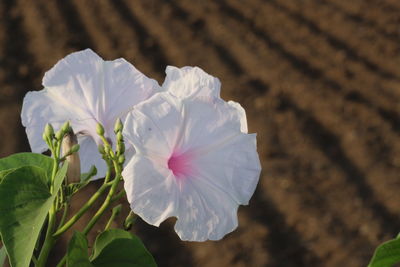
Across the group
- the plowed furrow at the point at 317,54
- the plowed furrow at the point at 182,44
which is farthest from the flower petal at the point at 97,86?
the plowed furrow at the point at 182,44

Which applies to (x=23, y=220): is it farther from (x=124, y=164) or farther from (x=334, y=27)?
(x=334, y=27)

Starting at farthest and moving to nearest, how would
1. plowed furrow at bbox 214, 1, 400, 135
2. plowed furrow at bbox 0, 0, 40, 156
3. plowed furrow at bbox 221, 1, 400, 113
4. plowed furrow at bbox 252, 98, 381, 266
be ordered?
plowed furrow at bbox 221, 1, 400, 113
plowed furrow at bbox 214, 1, 400, 135
plowed furrow at bbox 0, 0, 40, 156
plowed furrow at bbox 252, 98, 381, 266

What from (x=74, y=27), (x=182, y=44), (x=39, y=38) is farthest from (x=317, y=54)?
(x=39, y=38)

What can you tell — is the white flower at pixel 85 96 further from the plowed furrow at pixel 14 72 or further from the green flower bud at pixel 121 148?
the plowed furrow at pixel 14 72

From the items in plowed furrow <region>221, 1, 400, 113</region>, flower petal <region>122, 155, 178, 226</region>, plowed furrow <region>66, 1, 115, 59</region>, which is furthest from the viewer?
plowed furrow <region>66, 1, 115, 59</region>

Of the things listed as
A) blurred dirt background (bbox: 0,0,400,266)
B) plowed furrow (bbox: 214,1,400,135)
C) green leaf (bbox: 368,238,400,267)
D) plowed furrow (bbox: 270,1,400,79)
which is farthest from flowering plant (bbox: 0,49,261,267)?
plowed furrow (bbox: 270,1,400,79)

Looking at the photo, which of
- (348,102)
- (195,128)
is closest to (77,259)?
(195,128)

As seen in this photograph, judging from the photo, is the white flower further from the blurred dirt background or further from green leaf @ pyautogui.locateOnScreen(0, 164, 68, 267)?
the blurred dirt background
